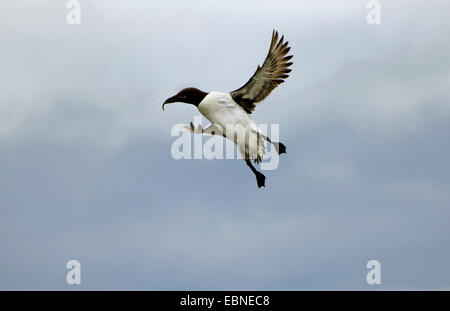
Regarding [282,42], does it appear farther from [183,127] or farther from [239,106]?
[183,127]

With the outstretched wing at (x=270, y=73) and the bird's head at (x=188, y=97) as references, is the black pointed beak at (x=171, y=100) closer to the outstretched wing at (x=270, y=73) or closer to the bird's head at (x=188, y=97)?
the bird's head at (x=188, y=97)

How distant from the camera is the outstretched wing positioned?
21.9 meters

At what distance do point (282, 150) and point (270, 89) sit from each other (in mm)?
1676

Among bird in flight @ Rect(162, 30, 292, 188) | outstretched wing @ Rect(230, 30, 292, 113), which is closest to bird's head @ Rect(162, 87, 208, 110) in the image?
bird in flight @ Rect(162, 30, 292, 188)

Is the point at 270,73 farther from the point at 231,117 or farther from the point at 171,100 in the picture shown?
the point at 171,100

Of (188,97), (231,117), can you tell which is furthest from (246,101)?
(188,97)

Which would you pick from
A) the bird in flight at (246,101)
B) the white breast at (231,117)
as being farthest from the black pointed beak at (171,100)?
the white breast at (231,117)

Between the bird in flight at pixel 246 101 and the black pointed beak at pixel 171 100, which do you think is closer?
the bird in flight at pixel 246 101

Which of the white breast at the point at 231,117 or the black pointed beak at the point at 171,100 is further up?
the black pointed beak at the point at 171,100

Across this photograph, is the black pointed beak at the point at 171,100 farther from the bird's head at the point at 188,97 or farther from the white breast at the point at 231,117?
the white breast at the point at 231,117

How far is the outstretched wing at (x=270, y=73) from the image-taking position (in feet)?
71.9

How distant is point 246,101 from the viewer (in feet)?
74.0

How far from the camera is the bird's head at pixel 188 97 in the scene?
22.7m

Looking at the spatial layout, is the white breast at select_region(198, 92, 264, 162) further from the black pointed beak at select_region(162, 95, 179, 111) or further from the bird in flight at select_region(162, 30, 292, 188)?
the black pointed beak at select_region(162, 95, 179, 111)
